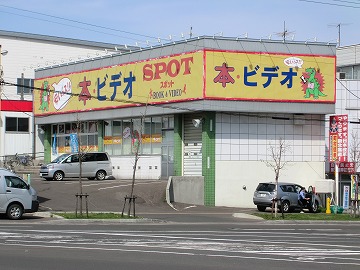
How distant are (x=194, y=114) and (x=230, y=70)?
363 centimetres

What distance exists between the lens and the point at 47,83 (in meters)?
54.1

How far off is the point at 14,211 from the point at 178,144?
50.9 feet

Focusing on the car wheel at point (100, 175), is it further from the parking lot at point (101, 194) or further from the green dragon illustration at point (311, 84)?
the green dragon illustration at point (311, 84)

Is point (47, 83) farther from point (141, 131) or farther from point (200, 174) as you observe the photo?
point (200, 174)

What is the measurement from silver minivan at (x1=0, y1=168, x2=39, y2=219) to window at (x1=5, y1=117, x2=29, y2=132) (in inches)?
1253

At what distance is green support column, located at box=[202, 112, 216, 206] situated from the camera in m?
40.9

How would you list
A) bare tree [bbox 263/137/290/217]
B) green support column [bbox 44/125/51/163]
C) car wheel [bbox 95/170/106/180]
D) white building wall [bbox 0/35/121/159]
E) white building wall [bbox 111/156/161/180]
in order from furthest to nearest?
1. white building wall [bbox 0/35/121/159]
2. green support column [bbox 44/125/51/163]
3. car wheel [bbox 95/170/106/180]
4. white building wall [bbox 111/156/161/180]
5. bare tree [bbox 263/137/290/217]

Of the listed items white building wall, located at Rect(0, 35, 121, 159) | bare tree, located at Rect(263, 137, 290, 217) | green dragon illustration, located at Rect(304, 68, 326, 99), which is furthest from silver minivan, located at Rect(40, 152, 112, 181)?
white building wall, located at Rect(0, 35, 121, 159)

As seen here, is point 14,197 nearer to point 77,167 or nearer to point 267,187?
point 267,187

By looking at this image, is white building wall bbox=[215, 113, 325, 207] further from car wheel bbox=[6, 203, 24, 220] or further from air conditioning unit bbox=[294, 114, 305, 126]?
car wheel bbox=[6, 203, 24, 220]

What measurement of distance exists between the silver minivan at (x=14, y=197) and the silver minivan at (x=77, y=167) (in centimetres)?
1460

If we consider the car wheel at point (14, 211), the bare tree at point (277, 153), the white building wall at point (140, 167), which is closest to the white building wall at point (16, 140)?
the white building wall at point (140, 167)

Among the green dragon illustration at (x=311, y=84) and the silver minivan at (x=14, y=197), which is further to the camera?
the green dragon illustration at (x=311, y=84)

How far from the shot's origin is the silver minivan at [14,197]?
29.5 metres
